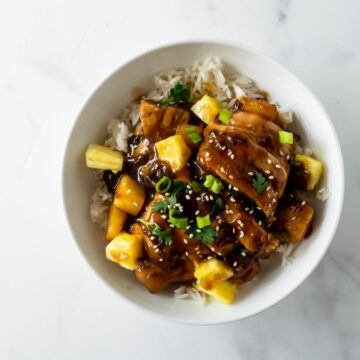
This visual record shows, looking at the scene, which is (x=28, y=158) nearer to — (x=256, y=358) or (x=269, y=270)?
(x=269, y=270)

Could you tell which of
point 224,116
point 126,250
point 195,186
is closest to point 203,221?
point 195,186

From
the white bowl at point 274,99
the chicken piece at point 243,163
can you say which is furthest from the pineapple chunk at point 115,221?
the chicken piece at point 243,163

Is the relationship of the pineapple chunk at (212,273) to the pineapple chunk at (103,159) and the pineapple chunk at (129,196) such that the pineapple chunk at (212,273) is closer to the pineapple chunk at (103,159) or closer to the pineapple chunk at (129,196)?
the pineapple chunk at (129,196)

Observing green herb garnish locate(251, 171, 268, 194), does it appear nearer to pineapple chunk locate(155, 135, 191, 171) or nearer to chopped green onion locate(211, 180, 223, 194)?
chopped green onion locate(211, 180, 223, 194)

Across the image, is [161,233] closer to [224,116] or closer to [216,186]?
[216,186]

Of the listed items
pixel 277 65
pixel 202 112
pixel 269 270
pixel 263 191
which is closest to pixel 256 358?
pixel 269 270

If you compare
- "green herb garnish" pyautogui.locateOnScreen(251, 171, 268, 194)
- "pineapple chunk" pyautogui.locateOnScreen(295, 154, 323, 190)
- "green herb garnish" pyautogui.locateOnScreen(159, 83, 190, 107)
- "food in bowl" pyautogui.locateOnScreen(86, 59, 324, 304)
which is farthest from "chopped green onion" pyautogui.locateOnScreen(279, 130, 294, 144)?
"green herb garnish" pyautogui.locateOnScreen(159, 83, 190, 107)
